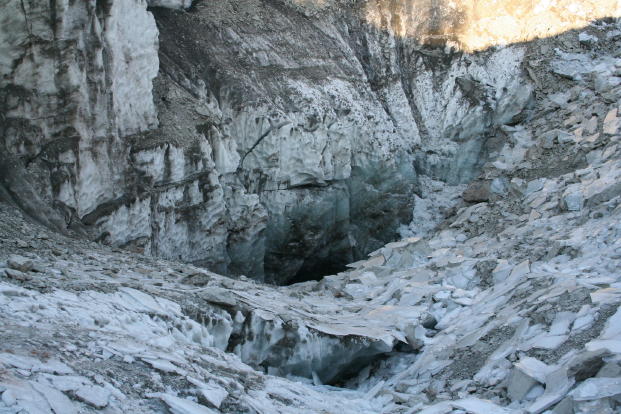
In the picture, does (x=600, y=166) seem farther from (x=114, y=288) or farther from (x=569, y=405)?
(x=114, y=288)

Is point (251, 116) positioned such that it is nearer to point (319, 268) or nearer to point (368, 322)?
point (319, 268)

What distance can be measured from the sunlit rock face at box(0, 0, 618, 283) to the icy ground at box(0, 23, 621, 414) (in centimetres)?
176

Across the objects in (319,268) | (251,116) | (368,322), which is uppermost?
(251,116)

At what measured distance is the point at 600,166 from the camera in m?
12.4

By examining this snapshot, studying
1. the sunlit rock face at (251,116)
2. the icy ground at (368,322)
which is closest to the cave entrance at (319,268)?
the sunlit rock face at (251,116)

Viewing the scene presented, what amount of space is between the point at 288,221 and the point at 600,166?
628 cm

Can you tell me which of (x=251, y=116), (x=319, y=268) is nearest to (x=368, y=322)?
Answer: (x=251, y=116)

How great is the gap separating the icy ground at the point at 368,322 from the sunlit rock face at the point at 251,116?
1759 millimetres

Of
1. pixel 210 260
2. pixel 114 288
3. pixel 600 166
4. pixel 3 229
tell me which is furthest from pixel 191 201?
pixel 600 166

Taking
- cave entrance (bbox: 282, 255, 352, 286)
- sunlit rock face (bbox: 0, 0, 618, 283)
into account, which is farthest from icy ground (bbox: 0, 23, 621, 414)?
cave entrance (bbox: 282, 255, 352, 286)

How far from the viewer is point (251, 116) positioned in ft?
44.7

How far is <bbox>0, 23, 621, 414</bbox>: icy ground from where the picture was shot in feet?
17.0

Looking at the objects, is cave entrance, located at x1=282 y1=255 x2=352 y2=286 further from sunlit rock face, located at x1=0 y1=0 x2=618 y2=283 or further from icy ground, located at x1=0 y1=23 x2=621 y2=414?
icy ground, located at x1=0 y1=23 x2=621 y2=414

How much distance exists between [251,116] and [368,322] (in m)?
5.81
